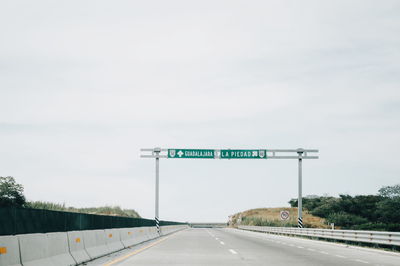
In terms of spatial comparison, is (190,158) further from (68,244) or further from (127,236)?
(68,244)

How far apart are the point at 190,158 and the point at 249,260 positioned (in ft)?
104

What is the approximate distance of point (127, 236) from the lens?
76.9 ft

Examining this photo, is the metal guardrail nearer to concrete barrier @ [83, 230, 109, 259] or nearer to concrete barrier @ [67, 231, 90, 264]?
concrete barrier @ [83, 230, 109, 259]

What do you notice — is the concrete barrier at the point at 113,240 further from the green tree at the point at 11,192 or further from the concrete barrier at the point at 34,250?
the green tree at the point at 11,192

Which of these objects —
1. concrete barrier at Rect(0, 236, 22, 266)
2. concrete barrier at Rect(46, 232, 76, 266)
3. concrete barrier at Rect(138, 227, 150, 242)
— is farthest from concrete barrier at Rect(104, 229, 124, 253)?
concrete barrier at Rect(0, 236, 22, 266)

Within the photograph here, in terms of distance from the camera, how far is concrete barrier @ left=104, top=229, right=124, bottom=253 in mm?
18453

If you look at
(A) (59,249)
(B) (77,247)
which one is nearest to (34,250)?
(A) (59,249)

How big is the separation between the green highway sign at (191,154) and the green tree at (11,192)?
45.2 metres

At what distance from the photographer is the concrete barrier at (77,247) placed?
1314cm

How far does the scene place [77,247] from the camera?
13781 mm

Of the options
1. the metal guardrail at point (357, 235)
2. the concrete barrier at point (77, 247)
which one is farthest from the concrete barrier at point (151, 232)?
the concrete barrier at point (77, 247)

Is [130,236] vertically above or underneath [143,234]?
above

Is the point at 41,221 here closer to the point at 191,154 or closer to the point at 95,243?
the point at 95,243

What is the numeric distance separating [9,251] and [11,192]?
8365 centimetres
